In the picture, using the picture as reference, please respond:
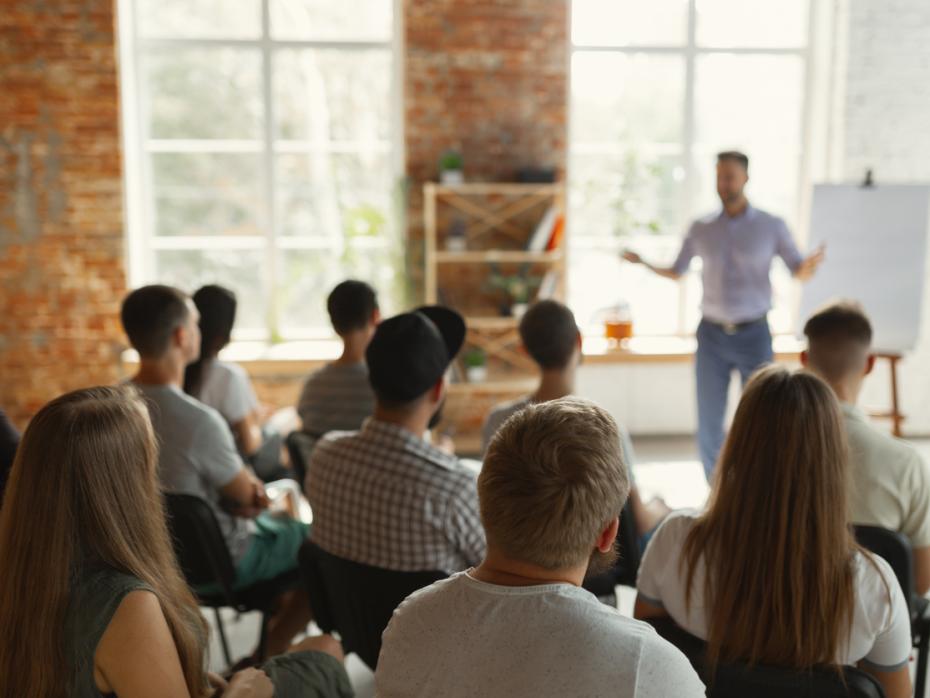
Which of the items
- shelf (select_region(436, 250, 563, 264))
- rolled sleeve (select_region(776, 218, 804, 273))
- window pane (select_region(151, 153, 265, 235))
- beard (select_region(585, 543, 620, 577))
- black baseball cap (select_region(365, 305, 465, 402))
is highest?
window pane (select_region(151, 153, 265, 235))

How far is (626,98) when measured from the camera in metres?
6.60

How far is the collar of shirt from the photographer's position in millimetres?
2221

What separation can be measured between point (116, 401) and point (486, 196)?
477 cm

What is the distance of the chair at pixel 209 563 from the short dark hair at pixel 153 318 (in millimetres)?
498

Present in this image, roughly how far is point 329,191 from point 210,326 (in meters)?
3.16

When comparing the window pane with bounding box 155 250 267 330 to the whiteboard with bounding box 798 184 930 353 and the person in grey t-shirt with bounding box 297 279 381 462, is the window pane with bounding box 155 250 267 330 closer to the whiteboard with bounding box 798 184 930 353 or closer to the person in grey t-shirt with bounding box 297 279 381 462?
the person in grey t-shirt with bounding box 297 279 381 462

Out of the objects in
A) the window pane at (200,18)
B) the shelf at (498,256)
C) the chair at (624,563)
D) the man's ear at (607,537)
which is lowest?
the chair at (624,563)

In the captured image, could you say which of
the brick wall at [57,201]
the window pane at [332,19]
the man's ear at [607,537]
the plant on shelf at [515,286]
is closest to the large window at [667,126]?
the plant on shelf at [515,286]

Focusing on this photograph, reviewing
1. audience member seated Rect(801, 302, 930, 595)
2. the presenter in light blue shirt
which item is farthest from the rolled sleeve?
audience member seated Rect(801, 302, 930, 595)

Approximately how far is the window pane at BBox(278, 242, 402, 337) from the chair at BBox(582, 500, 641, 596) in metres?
3.92

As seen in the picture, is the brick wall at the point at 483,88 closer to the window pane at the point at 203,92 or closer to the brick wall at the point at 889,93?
the window pane at the point at 203,92

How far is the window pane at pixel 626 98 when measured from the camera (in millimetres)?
6543

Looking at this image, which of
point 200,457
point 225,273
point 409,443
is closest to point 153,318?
point 200,457

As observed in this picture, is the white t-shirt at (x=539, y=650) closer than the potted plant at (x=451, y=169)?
Yes
